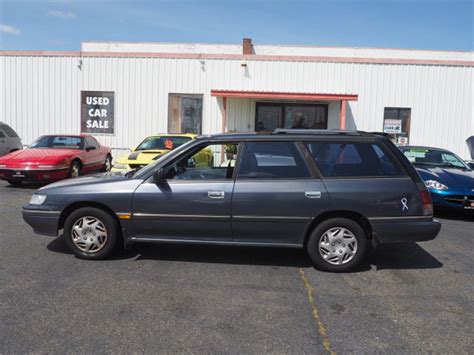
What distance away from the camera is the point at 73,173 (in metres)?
11.5

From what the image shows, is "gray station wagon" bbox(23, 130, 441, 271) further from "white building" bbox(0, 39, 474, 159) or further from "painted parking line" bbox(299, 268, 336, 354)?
"white building" bbox(0, 39, 474, 159)

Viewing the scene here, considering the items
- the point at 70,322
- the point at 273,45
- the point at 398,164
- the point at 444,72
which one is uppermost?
the point at 273,45

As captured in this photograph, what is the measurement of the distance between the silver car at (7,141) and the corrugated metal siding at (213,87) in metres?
2.47

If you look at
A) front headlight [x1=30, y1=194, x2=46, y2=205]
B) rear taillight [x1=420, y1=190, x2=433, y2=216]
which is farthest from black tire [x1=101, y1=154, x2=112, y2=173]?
rear taillight [x1=420, y1=190, x2=433, y2=216]

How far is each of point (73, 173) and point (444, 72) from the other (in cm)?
1266

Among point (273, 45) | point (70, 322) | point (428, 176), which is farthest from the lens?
point (273, 45)

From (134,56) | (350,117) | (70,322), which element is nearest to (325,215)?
(70,322)

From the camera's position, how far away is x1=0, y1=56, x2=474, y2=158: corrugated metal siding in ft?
51.8

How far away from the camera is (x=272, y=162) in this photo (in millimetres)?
5137

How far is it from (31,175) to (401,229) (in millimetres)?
8737

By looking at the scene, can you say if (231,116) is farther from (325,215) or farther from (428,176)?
(325,215)

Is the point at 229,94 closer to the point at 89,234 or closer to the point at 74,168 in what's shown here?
the point at 74,168

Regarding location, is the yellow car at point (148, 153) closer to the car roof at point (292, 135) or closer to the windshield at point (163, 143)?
the windshield at point (163, 143)

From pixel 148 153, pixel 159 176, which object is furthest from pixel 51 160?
pixel 159 176
